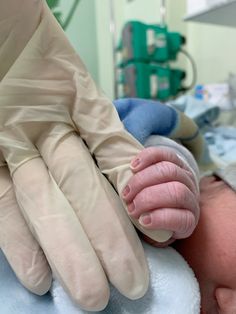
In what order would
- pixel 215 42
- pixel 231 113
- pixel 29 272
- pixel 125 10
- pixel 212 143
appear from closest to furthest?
pixel 29 272
pixel 212 143
pixel 231 113
pixel 215 42
pixel 125 10

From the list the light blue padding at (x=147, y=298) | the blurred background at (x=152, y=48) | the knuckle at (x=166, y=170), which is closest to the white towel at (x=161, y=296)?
the light blue padding at (x=147, y=298)

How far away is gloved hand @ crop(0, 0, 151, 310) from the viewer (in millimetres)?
402

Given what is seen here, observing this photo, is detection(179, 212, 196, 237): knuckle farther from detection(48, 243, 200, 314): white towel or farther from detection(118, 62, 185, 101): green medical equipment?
detection(118, 62, 185, 101): green medical equipment

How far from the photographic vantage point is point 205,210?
0.52 m

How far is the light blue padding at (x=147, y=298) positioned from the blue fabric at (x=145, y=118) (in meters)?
0.19

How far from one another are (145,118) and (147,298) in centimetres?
26

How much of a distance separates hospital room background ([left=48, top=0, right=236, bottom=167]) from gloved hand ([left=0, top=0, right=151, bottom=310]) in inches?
26.9

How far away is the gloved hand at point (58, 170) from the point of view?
1.32 feet

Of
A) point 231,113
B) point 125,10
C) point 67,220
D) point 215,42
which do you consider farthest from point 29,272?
point 125,10

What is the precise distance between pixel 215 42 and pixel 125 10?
0.68 metres

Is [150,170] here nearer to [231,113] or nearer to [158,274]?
[158,274]

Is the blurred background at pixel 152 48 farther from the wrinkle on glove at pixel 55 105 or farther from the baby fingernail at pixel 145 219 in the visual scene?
the baby fingernail at pixel 145 219

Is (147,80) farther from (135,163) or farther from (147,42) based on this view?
(135,163)

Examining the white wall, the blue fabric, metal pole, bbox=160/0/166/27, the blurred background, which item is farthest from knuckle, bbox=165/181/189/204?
metal pole, bbox=160/0/166/27
